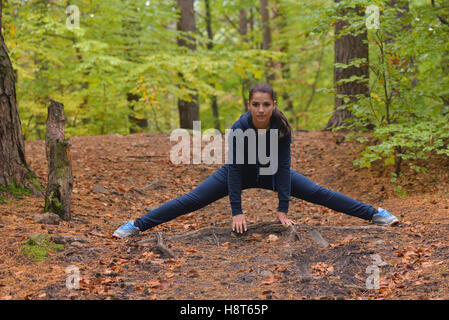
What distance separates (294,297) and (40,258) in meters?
2.28

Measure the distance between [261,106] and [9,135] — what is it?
321cm

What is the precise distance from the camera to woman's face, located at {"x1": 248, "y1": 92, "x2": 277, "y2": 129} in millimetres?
4164

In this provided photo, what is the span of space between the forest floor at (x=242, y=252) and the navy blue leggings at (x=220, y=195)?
0.65ft

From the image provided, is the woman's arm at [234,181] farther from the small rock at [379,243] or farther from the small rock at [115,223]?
the small rock at [115,223]

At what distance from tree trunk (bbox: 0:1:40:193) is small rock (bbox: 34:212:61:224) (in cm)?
92

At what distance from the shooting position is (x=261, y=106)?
164 inches

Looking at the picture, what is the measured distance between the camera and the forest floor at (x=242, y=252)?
3.27 meters

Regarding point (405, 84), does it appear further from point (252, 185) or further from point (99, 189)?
point (99, 189)

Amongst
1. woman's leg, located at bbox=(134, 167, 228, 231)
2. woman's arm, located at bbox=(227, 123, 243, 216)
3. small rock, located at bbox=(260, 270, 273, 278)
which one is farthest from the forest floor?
woman's arm, located at bbox=(227, 123, 243, 216)

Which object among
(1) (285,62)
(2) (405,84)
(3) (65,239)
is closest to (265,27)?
(1) (285,62)

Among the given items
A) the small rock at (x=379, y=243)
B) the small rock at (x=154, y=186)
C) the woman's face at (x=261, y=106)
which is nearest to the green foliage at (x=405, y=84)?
the small rock at (x=379, y=243)

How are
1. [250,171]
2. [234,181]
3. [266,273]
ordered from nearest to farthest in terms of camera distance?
[266,273] → [234,181] → [250,171]
